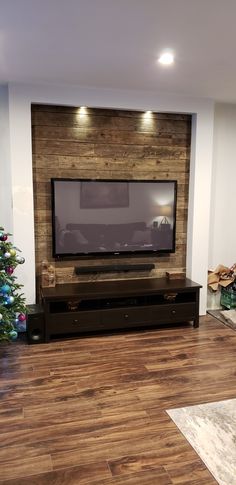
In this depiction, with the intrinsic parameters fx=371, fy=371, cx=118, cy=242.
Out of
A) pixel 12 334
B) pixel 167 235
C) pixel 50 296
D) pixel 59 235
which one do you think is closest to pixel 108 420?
pixel 12 334

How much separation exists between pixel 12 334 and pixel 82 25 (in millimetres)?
2385

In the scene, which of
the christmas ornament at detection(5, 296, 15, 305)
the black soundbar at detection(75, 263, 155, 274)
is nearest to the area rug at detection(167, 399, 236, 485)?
the christmas ornament at detection(5, 296, 15, 305)

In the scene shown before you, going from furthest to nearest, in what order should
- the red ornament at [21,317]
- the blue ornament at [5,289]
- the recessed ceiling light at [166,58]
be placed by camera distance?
the red ornament at [21,317] → the blue ornament at [5,289] → the recessed ceiling light at [166,58]

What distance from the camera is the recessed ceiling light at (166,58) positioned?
2.76 metres

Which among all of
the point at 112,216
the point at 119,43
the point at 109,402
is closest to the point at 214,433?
the point at 109,402

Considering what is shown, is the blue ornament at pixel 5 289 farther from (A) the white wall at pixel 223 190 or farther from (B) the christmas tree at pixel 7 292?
(A) the white wall at pixel 223 190

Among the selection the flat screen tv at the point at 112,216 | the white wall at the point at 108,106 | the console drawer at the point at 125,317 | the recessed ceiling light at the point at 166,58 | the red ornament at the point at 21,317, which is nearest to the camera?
the recessed ceiling light at the point at 166,58

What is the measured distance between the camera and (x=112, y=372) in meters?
3.07

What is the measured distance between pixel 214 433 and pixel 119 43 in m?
2.66

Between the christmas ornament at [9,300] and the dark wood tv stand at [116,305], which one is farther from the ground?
the christmas ornament at [9,300]

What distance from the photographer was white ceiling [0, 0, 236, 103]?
2090 millimetres

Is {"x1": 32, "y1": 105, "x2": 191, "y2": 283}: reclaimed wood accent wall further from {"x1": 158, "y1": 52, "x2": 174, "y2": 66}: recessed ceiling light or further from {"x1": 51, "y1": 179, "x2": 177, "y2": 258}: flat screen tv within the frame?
{"x1": 158, "y1": 52, "x2": 174, "y2": 66}: recessed ceiling light

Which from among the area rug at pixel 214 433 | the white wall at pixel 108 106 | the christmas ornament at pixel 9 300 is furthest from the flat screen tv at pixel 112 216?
the area rug at pixel 214 433

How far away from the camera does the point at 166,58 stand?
2.85m
